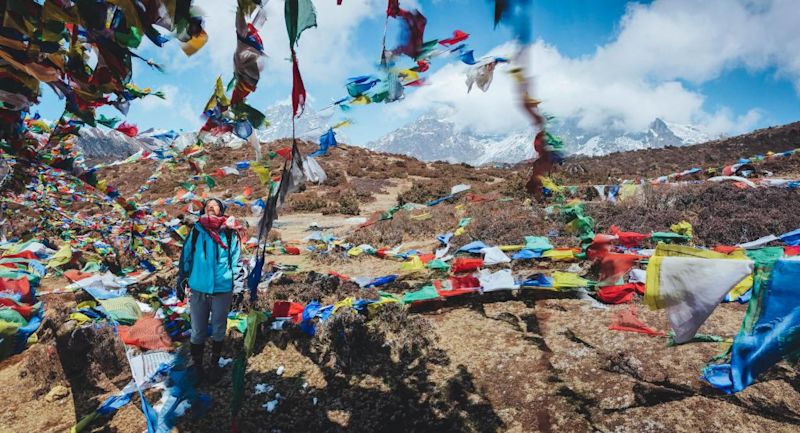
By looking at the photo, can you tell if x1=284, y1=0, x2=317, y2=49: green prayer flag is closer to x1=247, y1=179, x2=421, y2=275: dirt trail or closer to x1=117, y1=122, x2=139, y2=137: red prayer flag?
x1=117, y1=122, x2=139, y2=137: red prayer flag

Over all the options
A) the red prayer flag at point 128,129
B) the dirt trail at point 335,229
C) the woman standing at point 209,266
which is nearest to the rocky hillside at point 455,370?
the dirt trail at point 335,229

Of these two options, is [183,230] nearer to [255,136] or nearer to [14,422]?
[14,422]

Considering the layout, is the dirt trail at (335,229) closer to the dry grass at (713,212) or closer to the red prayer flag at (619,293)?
the red prayer flag at (619,293)

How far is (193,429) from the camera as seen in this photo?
364 centimetres

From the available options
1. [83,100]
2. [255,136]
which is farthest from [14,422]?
[255,136]

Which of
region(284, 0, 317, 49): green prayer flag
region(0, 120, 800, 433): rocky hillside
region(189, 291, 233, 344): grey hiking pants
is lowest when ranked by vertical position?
region(0, 120, 800, 433): rocky hillside

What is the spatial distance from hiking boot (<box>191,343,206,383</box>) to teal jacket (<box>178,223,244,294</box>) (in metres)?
0.73

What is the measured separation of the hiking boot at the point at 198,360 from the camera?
4.26 m

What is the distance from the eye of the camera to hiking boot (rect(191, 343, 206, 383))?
4.26 m

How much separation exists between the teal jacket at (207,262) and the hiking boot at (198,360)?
2.40 ft

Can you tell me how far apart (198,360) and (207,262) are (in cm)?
120

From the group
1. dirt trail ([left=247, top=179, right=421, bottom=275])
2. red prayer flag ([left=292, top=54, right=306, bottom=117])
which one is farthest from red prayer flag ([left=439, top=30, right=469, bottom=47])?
dirt trail ([left=247, top=179, right=421, bottom=275])

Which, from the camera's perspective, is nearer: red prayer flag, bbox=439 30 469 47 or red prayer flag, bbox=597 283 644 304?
red prayer flag, bbox=439 30 469 47

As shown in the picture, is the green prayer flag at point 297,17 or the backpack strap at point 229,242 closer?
the green prayer flag at point 297,17
